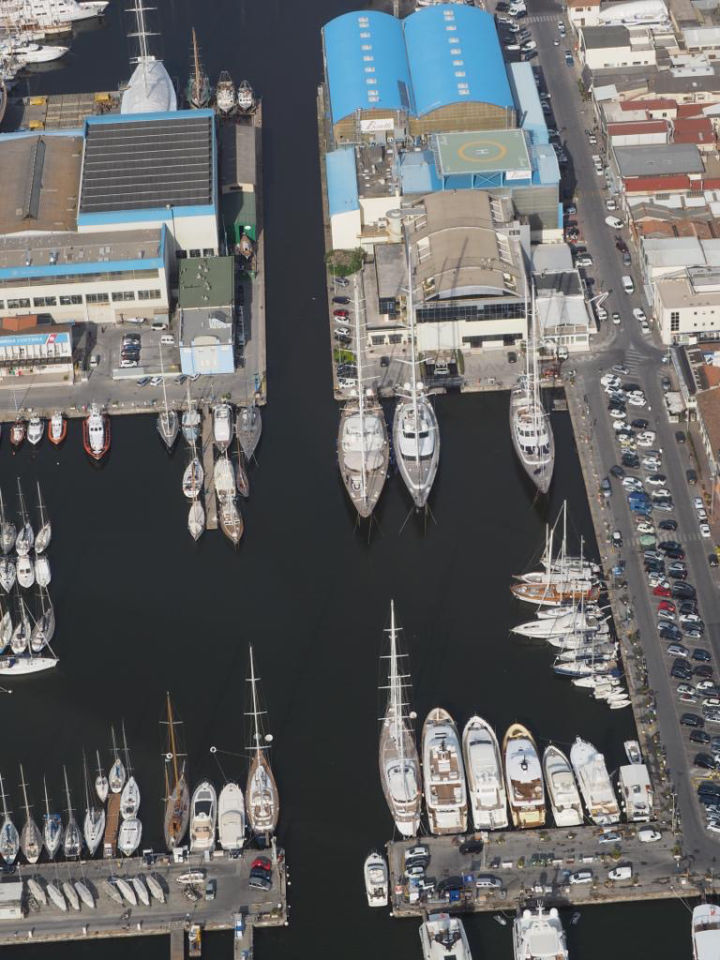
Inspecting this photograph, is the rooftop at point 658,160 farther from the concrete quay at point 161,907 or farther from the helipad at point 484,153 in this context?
the concrete quay at point 161,907

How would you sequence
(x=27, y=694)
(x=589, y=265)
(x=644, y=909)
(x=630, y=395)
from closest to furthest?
1. (x=644, y=909)
2. (x=27, y=694)
3. (x=630, y=395)
4. (x=589, y=265)

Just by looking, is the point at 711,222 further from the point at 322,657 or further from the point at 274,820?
the point at 274,820

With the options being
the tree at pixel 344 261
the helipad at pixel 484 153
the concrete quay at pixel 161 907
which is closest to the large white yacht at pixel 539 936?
the concrete quay at pixel 161 907

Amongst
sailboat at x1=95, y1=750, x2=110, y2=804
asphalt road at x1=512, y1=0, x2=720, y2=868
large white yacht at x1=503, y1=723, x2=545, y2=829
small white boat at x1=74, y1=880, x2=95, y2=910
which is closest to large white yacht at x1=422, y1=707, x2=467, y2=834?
large white yacht at x1=503, y1=723, x2=545, y2=829

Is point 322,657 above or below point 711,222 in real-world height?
below

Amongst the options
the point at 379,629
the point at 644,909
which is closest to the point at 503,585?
the point at 379,629

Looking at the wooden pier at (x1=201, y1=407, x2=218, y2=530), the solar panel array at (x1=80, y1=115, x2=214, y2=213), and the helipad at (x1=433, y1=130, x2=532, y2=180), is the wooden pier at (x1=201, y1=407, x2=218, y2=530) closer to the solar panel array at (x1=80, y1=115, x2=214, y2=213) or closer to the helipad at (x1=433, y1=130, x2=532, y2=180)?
the solar panel array at (x1=80, y1=115, x2=214, y2=213)

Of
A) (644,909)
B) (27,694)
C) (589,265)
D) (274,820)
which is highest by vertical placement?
(589,265)
